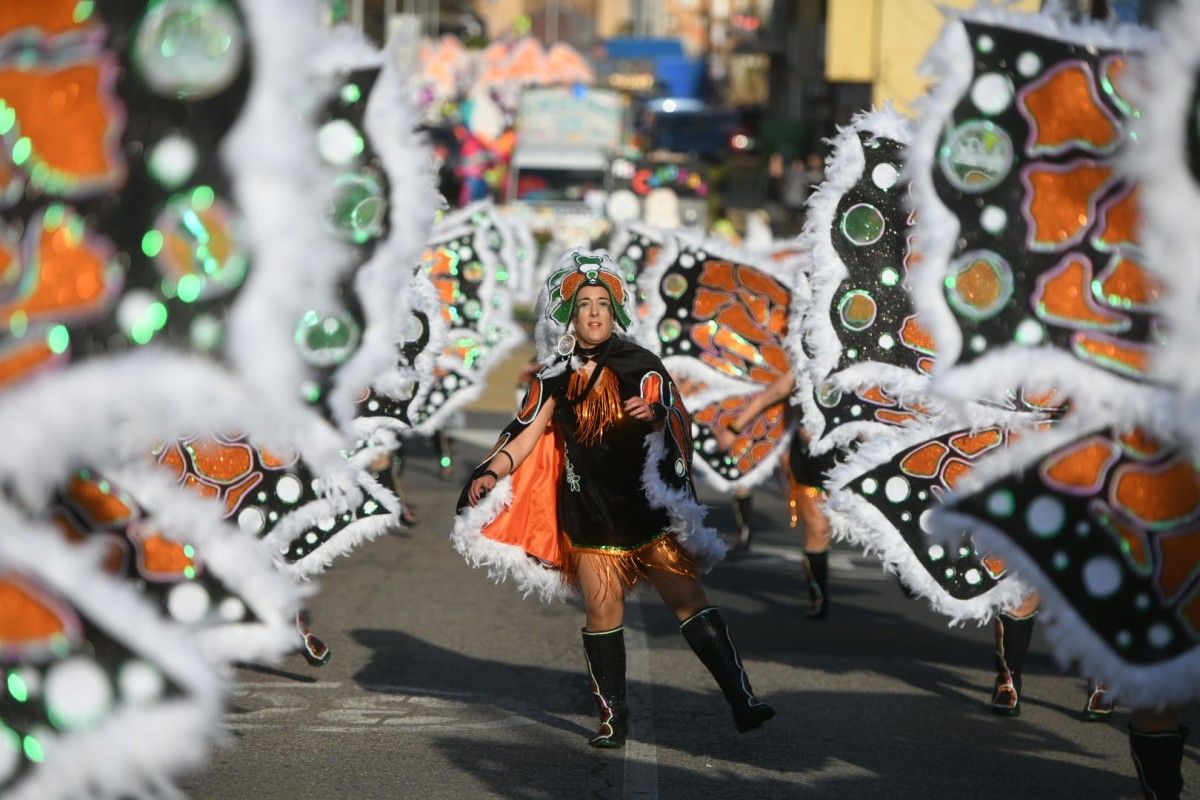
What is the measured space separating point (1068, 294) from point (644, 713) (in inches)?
136

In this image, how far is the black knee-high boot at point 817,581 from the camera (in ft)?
31.0

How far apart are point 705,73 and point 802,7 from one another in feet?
134

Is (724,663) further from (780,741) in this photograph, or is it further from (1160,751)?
(1160,751)

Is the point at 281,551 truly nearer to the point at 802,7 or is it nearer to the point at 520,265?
the point at 520,265

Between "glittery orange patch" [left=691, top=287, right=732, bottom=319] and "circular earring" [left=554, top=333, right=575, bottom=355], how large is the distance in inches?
192

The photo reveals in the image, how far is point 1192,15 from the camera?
3885 millimetres

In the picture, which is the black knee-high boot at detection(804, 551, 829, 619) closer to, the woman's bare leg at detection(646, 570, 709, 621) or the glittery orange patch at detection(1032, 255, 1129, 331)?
the woman's bare leg at detection(646, 570, 709, 621)

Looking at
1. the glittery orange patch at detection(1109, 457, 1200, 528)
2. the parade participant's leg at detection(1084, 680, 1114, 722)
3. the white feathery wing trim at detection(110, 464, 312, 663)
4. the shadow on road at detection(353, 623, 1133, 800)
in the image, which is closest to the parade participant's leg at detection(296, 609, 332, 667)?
the shadow on road at detection(353, 623, 1133, 800)

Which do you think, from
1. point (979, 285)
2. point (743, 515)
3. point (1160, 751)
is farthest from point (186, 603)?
point (743, 515)

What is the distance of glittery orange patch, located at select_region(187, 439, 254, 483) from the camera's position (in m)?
6.76

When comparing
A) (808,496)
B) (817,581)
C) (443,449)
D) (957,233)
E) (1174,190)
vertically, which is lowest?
(443,449)

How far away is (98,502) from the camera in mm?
3578

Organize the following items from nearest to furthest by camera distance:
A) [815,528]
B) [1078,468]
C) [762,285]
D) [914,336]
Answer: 1. [1078,468]
2. [914,336]
3. [815,528]
4. [762,285]

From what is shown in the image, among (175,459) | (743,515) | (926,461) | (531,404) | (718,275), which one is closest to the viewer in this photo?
(531,404)
